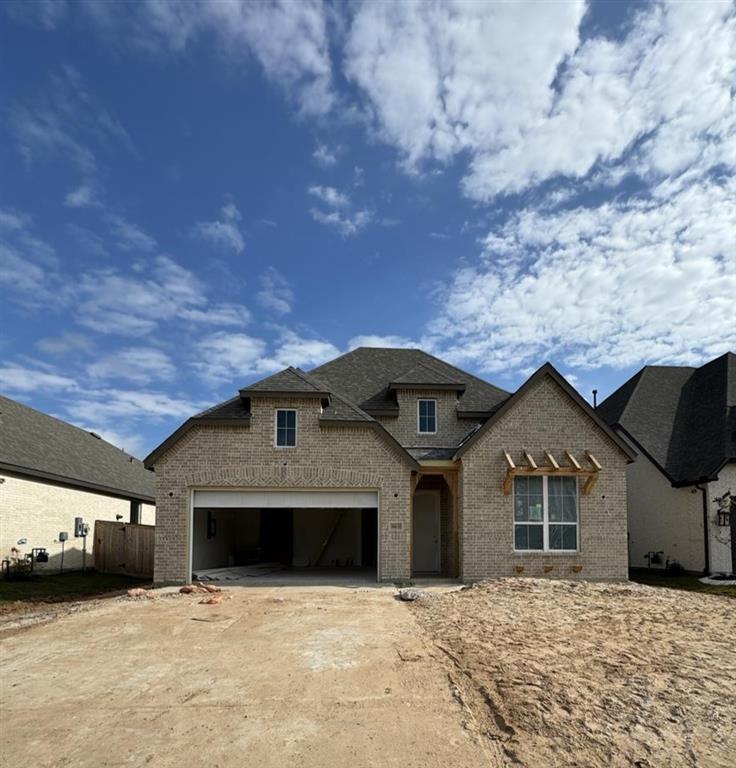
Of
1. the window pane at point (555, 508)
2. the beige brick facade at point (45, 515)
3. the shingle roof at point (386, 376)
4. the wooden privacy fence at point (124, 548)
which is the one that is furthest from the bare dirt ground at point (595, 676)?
the beige brick facade at point (45, 515)

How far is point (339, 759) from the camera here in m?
5.49

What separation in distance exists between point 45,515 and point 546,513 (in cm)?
1571

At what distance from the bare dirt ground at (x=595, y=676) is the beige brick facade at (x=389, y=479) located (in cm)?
362

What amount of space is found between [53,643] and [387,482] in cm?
931

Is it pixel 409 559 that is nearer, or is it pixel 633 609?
pixel 633 609

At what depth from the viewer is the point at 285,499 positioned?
17.5m

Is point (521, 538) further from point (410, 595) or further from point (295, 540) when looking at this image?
point (295, 540)

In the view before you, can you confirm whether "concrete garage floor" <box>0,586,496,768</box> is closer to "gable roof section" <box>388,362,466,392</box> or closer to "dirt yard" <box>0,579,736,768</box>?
"dirt yard" <box>0,579,736,768</box>

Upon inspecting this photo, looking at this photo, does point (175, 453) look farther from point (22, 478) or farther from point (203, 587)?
point (22, 478)

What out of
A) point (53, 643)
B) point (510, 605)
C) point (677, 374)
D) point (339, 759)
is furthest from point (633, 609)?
point (677, 374)

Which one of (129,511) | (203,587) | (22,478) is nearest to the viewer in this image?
(203,587)

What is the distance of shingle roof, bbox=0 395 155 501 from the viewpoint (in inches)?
798

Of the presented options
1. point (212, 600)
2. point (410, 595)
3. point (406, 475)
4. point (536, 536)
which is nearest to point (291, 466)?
point (406, 475)

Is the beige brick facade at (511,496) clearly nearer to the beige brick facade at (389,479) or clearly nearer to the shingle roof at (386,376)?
the beige brick facade at (389,479)
